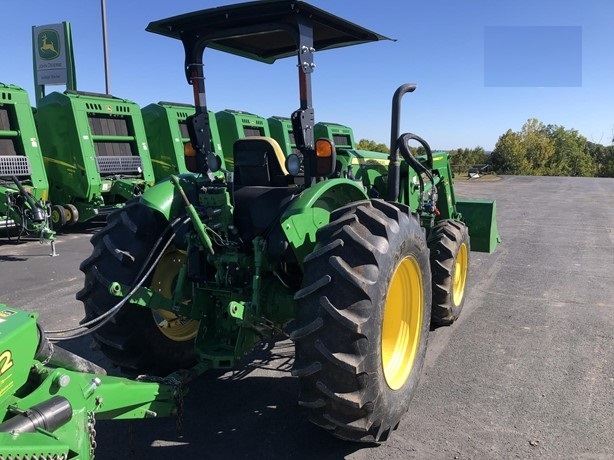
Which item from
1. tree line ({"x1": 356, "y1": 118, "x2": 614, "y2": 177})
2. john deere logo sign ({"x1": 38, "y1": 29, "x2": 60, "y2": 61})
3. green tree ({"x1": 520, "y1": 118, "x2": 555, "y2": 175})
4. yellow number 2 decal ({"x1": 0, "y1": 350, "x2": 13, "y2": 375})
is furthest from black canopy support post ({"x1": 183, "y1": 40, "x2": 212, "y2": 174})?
green tree ({"x1": 520, "y1": 118, "x2": 555, "y2": 175})

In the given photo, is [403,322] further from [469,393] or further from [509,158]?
[509,158]

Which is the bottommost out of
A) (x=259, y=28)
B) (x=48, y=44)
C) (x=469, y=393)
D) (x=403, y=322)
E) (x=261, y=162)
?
(x=469, y=393)


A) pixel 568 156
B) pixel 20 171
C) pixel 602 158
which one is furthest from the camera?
pixel 602 158

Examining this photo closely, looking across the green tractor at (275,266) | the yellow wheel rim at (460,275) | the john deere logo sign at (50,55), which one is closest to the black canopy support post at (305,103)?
the green tractor at (275,266)

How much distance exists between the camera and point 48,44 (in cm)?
1323

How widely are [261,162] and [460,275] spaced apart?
2.82m

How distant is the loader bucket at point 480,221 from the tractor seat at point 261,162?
3.40 meters

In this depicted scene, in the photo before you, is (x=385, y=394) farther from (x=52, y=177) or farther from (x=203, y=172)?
(x=52, y=177)

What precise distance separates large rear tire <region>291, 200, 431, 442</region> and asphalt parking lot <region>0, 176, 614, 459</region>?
41cm

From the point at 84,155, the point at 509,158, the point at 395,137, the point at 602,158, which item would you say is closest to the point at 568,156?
the point at 602,158

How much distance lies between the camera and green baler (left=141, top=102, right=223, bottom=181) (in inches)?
505

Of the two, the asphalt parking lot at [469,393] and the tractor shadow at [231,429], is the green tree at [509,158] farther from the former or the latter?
the tractor shadow at [231,429]

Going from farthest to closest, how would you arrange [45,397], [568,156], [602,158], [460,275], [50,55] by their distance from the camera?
[602,158]
[568,156]
[50,55]
[460,275]
[45,397]

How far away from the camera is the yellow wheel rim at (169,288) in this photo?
11.7 ft
